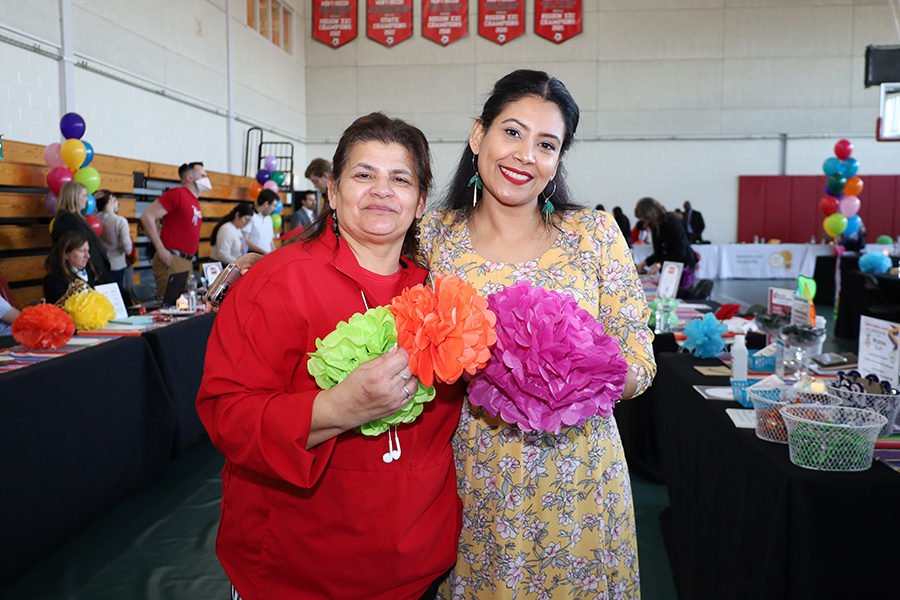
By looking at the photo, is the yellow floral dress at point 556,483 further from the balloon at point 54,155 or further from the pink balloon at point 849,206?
the pink balloon at point 849,206

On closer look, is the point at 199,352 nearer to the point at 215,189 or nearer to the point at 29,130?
the point at 29,130

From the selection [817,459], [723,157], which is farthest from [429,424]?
[723,157]

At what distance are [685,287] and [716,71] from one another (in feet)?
35.7

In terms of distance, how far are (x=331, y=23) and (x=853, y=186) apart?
36.8ft

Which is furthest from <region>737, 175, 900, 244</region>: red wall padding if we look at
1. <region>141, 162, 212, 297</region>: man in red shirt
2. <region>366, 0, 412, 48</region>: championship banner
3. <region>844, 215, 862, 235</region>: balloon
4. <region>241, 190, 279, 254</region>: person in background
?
<region>141, 162, 212, 297</region>: man in red shirt

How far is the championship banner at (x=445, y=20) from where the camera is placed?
576 inches

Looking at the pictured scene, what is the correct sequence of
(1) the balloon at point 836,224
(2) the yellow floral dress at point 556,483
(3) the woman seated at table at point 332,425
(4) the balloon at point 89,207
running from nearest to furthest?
(3) the woman seated at table at point 332,425 → (2) the yellow floral dress at point 556,483 → (4) the balloon at point 89,207 → (1) the balloon at point 836,224

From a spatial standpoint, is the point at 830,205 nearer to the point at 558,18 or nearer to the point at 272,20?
the point at 558,18

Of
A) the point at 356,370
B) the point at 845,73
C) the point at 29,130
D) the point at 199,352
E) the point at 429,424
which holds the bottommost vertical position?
the point at 199,352

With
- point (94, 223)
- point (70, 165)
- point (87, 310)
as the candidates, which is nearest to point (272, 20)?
point (70, 165)

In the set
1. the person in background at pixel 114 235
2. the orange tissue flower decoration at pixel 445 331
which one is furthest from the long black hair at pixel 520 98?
the person in background at pixel 114 235

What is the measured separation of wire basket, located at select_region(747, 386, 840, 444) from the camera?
1816 mm

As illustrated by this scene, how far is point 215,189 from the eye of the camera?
10609 millimetres

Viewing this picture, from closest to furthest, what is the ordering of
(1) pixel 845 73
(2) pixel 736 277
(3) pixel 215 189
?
(3) pixel 215 189 < (2) pixel 736 277 < (1) pixel 845 73
